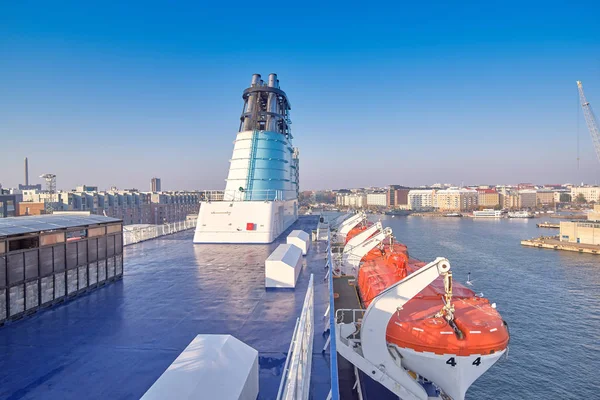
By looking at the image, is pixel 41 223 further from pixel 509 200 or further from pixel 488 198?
pixel 509 200

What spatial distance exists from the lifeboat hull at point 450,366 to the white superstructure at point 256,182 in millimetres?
13820

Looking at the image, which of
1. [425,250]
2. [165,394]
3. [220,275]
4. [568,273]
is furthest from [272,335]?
[425,250]

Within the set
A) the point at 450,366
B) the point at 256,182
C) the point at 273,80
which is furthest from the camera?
the point at 273,80

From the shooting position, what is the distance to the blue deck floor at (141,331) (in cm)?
584

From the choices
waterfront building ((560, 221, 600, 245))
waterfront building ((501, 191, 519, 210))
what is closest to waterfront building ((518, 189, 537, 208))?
waterfront building ((501, 191, 519, 210))

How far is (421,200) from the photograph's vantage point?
182000 millimetres

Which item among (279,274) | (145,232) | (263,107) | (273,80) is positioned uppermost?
(273,80)

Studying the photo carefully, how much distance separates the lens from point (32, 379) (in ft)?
19.3

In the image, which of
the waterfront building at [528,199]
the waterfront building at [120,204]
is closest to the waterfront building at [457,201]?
the waterfront building at [528,199]

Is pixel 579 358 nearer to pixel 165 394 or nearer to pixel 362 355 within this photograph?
pixel 362 355

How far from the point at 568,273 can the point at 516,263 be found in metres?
5.02

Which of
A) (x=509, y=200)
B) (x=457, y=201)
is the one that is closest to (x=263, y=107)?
(x=457, y=201)

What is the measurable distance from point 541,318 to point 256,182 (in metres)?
21.5

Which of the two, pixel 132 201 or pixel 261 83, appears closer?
pixel 261 83
